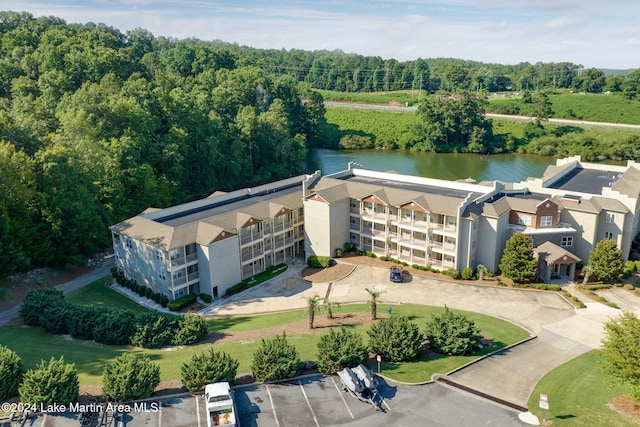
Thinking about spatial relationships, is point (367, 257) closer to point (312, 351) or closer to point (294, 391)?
point (312, 351)

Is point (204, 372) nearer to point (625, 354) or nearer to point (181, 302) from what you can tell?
point (181, 302)

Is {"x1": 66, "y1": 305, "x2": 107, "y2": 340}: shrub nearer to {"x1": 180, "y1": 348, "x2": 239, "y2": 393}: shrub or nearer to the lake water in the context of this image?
{"x1": 180, "y1": 348, "x2": 239, "y2": 393}: shrub

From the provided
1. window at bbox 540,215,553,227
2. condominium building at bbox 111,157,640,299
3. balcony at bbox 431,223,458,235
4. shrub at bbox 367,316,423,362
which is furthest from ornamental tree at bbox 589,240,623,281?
shrub at bbox 367,316,423,362

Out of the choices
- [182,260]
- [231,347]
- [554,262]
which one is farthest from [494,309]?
[182,260]

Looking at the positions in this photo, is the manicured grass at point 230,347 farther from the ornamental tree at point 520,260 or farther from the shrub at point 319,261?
the shrub at point 319,261

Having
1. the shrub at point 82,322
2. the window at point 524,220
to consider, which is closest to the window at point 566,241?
the window at point 524,220
